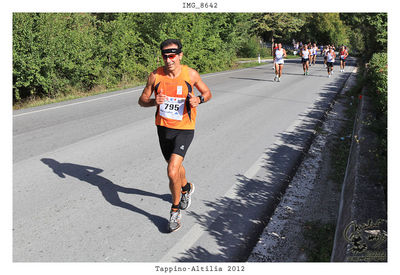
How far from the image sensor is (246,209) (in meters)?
4.35

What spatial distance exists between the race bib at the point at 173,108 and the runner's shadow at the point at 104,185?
1.24 meters

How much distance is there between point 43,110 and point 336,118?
8430 mm

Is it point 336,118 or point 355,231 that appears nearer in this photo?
point 355,231

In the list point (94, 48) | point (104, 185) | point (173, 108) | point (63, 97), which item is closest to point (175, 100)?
point (173, 108)

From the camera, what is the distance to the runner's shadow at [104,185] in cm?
415

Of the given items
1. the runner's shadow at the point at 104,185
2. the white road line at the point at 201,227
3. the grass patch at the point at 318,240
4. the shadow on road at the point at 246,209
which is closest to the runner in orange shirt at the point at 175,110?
the white road line at the point at 201,227

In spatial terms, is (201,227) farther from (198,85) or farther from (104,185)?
(104,185)

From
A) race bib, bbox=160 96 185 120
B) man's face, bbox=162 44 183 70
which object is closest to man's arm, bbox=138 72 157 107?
race bib, bbox=160 96 185 120

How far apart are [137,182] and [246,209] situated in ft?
5.74

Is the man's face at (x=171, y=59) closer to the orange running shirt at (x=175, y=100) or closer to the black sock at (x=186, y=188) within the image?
the orange running shirt at (x=175, y=100)

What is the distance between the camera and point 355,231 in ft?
9.86

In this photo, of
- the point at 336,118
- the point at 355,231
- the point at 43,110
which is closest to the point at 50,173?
the point at 355,231

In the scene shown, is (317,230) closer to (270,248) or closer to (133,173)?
(270,248)

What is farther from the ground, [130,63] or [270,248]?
[130,63]
